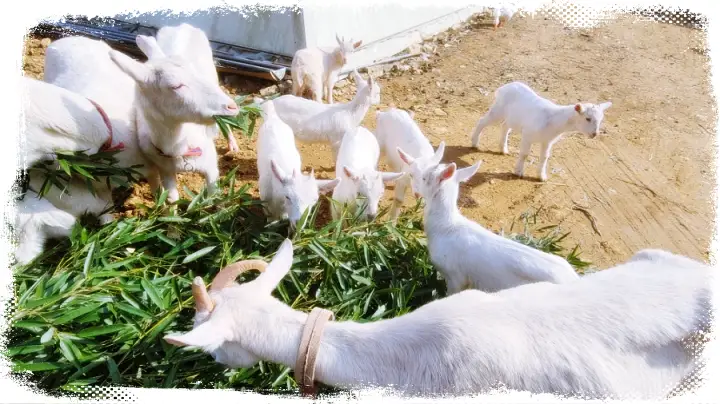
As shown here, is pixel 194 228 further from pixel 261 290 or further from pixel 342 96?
pixel 342 96

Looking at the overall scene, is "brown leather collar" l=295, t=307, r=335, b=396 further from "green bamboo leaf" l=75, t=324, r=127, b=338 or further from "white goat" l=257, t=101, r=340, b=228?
"white goat" l=257, t=101, r=340, b=228

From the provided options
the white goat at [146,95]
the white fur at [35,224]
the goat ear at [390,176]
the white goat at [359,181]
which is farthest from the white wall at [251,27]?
the white fur at [35,224]

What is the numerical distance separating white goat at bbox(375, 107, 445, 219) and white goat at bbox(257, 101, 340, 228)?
1170 millimetres

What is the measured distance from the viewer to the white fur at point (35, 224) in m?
3.77

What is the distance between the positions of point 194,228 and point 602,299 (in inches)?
123

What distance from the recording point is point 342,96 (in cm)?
923

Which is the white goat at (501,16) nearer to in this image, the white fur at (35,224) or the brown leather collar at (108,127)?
the brown leather collar at (108,127)

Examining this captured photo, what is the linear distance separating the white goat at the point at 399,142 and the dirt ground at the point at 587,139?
2.04 feet

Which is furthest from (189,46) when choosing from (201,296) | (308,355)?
(308,355)

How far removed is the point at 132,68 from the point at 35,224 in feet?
4.73

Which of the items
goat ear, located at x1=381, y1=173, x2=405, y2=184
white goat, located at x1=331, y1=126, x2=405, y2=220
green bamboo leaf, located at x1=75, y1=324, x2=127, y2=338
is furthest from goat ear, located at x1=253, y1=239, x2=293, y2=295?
goat ear, located at x1=381, y1=173, x2=405, y2=184

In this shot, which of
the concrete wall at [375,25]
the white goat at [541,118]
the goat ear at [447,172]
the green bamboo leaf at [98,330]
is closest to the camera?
the green bamboo leaf at [98,330]

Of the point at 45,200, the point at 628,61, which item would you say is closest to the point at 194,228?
the point at 45,200

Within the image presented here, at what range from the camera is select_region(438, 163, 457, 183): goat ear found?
440 centimetres
